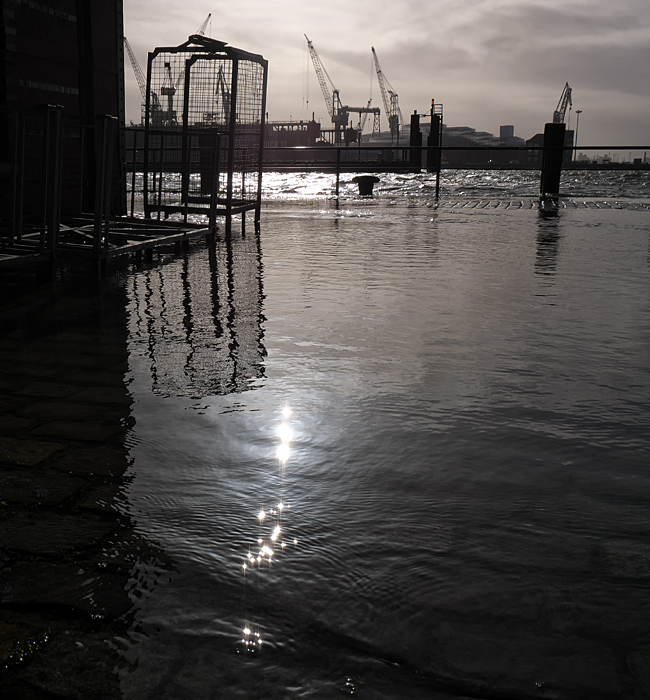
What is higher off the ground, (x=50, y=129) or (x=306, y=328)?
(x=50, y=129)

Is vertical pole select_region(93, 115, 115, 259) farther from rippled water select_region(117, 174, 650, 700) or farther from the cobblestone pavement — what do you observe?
the cobblestone pavement

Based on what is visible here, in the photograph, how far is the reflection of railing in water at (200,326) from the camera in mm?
3479

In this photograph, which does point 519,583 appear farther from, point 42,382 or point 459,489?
point 42,382

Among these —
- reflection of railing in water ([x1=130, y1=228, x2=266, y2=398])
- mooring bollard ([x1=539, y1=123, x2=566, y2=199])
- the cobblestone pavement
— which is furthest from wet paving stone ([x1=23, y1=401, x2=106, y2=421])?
mooring bollard ([x1=539, y1=123, x2=566, y2=199])

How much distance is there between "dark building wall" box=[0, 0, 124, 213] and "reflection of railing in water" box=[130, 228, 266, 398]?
2.45 metres

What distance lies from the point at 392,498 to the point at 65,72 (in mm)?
9304

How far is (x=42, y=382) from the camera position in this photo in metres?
3.39

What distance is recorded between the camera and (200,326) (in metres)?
4.60

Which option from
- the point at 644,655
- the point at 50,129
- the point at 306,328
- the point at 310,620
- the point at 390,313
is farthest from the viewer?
the point at 50,129

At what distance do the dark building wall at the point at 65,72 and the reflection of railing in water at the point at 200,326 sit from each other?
96.6 inches

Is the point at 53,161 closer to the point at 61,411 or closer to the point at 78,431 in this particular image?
the point at 61,411

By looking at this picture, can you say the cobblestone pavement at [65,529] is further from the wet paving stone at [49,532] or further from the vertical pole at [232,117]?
the vertical pole at [232,117]

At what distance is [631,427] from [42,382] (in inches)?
98.7

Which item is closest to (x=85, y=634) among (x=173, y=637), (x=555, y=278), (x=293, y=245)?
(x=173, y=637)
